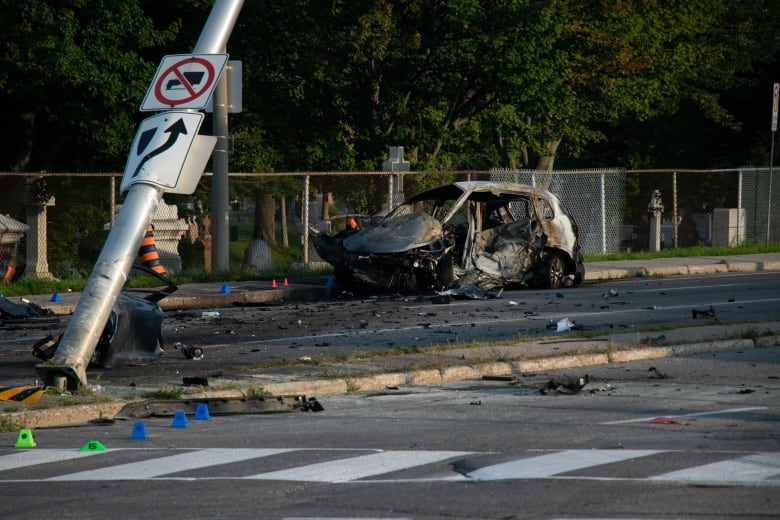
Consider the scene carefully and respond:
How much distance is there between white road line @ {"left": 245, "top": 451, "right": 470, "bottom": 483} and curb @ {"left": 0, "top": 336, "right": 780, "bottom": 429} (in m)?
2.62

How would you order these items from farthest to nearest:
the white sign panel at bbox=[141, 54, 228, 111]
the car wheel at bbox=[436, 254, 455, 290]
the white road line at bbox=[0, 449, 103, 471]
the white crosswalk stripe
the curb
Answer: the car wheel at bbox=[436, 254, 455, 290]
the white sign panel at bbox=[141, 54, 228, 111]
the curb
the white road line at bbox=[0, 449, 103, 471]
the white crosswalk stripe

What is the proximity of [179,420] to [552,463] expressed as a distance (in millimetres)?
3081

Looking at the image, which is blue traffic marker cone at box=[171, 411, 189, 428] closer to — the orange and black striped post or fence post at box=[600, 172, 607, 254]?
the orange and black striped post

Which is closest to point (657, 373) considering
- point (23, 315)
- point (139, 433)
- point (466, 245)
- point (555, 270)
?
point (139, 433)

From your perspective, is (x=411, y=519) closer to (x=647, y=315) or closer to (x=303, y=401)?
(x=303, y=401)

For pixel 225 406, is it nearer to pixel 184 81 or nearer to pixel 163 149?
pixel 163 149

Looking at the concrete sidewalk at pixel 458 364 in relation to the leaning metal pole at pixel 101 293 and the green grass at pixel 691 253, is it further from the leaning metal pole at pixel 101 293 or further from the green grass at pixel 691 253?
the green grass at pixel 691 253

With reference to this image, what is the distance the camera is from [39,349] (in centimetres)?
1112

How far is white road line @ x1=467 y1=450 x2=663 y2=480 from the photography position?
23.1ft

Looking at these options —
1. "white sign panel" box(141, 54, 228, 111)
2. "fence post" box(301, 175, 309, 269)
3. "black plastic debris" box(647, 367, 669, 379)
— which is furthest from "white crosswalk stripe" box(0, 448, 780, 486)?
"fence post" box(301, 175, 309, 269)

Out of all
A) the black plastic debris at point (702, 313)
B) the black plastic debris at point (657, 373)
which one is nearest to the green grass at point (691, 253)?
the black plastic debris at point (702, 313)

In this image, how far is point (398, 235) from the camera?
62.1ft

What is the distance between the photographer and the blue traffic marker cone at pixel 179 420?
916 centimetres

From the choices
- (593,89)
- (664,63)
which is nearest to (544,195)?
(593,89)
